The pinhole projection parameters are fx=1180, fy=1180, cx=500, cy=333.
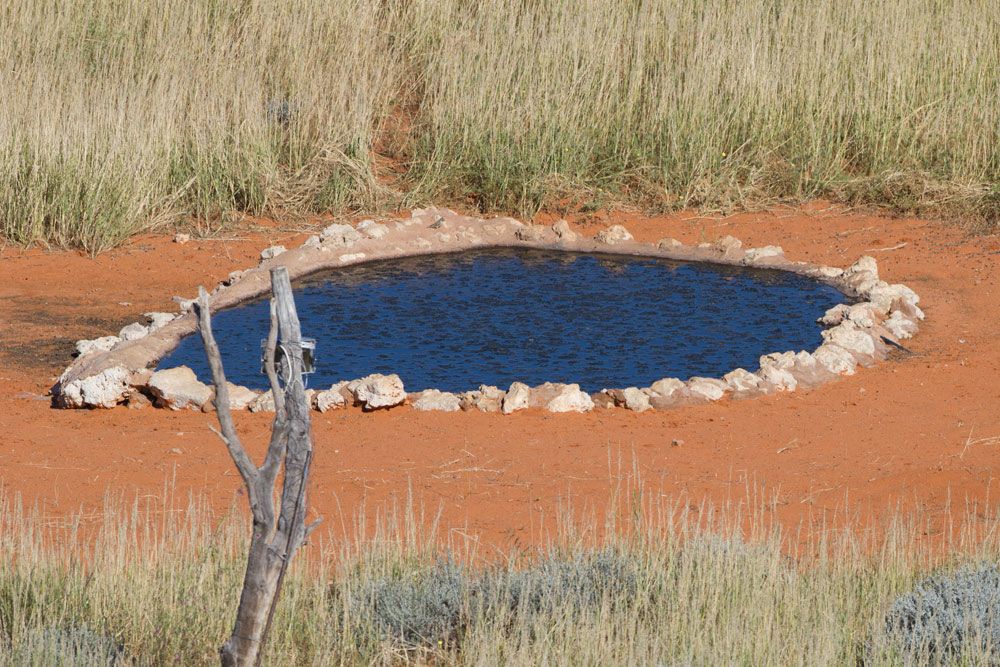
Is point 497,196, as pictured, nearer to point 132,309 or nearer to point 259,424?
point 132,309

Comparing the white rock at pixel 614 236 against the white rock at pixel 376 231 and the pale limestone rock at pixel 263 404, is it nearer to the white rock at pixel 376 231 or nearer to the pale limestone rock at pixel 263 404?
the white rock at pixel 376 231

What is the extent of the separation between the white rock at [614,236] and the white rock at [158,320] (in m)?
3.29

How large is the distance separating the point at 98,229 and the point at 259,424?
3832 mm

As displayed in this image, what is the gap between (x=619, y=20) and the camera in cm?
1091

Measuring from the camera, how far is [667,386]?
5961mm

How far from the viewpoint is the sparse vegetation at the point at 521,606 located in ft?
10.2

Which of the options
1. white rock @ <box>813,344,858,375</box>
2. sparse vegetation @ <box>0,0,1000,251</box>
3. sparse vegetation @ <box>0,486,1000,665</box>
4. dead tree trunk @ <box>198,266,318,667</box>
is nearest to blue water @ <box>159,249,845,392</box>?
white rock @ <box>813,344,858,375</box>

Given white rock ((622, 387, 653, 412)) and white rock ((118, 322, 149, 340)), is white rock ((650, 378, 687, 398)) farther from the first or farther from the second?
white rock ((118, 322, 149, 340))

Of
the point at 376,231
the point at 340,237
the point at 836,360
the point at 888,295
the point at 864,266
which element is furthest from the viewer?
the point at 376,231

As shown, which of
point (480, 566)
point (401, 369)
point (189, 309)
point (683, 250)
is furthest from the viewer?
point (683, 250)

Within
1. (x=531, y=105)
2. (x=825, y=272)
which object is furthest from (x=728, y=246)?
(x=531, y=105)

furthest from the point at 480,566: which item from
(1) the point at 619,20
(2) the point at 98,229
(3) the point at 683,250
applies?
(1) the point at 619,20

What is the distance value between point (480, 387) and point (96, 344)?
2314mm

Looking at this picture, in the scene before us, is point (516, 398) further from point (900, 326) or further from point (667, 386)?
point (900, 326)
